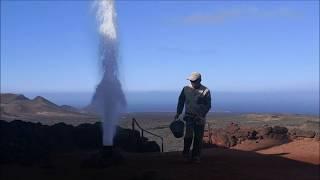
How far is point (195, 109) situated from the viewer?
472 inches

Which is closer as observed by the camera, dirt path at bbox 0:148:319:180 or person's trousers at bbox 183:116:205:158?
dirt path at bbox 0:148:319:180

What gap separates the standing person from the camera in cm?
1199

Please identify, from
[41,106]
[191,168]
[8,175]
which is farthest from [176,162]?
[41,106]

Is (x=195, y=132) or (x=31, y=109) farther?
(x=31, y=109)

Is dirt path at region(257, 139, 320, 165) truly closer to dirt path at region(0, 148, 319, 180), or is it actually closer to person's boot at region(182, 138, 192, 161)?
dirt path at region(0, 148, 319, 180)

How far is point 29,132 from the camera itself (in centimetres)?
1455

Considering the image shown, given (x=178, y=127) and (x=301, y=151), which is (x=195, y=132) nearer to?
(x=178, y=127)

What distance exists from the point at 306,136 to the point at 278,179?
9309 mm

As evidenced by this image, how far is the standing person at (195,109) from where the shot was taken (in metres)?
12.0

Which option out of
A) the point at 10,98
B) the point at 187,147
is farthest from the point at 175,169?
the point at 10,98

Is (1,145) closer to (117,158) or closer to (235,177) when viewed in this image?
(117,158)

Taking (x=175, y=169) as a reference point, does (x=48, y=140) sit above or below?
above

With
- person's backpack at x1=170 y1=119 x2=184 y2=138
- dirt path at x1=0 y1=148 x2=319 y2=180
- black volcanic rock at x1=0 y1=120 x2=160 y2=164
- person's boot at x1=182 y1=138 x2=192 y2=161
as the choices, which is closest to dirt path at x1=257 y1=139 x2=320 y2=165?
dirt path at x1=0 y1=148 x2=319 y2=180

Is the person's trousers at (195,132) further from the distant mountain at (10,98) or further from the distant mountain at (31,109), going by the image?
the distant mountain at (10,98)
